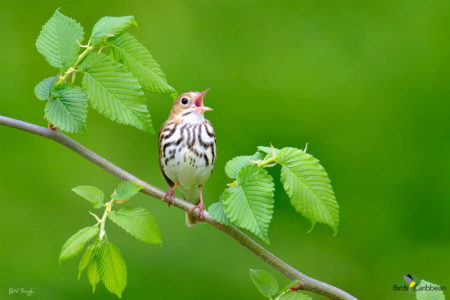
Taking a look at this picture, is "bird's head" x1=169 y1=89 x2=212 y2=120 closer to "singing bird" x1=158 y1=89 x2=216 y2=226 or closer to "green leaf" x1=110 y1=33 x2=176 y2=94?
"singing bird" x1=158 y1=89 x2=216 y2=226

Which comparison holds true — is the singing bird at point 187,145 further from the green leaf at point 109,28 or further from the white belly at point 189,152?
the green leaf at point 109,28

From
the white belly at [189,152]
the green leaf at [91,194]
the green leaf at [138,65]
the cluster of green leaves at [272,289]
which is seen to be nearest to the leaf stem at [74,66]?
the green leaf at [138,65]

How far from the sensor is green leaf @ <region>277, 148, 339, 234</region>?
6.07ft

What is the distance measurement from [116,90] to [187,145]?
4.95 ft

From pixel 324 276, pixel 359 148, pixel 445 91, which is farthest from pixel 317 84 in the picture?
pixel 324 276

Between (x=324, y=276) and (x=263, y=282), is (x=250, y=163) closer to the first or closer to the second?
(x=263, y=282)

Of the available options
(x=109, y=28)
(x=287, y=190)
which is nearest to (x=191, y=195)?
(x=109, y=28)

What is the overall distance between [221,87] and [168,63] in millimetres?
592

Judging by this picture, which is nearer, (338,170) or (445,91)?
(338,170)

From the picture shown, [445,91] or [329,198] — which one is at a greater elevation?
[445,91]

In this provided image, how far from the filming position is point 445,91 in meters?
5.49

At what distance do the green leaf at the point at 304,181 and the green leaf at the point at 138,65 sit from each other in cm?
56

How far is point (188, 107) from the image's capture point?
12.1ft

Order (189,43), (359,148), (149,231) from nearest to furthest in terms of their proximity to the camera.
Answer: (149,231) → (359,148) → (189,43)
